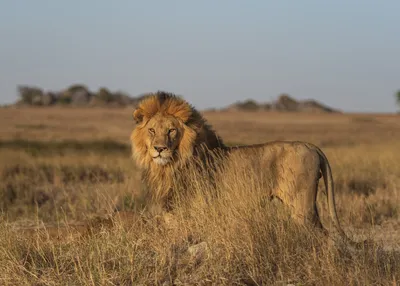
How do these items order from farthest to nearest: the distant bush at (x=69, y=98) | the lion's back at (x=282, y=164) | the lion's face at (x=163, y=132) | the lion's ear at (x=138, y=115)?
1. the distant bush at (x=69, y=98)
2. the lion's ear at (x=138, y=115)
3. the lion's face at (x=163, y=132)
4. the lion's back at (x=282, y=164)

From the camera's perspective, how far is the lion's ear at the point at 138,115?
19.9 feet

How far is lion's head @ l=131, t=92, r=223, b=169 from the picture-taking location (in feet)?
19.3

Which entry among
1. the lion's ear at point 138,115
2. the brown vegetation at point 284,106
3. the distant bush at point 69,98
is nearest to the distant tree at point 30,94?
the distant bush at point 69,98

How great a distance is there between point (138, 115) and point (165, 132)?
12.8 inches

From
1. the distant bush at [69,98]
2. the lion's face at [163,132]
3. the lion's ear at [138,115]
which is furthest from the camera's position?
the distant bush at [69,98]

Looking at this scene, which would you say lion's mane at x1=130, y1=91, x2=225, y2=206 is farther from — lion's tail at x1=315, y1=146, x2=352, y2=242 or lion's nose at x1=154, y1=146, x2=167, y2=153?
lion's tail at x1=315, y1=146, x2=352, y2=242

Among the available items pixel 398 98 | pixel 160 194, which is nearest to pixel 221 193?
pixel 160 194

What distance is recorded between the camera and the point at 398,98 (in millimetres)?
62312

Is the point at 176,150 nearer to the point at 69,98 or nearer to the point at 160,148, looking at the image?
the point at 160,148

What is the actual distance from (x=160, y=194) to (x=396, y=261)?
6.69 ft

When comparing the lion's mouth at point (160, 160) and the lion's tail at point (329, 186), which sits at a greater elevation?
the lion's mouth at point (160, 160)

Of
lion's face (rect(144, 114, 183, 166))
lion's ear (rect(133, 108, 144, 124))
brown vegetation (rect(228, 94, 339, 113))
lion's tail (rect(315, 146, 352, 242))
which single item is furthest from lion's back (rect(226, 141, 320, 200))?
brown vegetation (rect(228, 94, 339, 113))

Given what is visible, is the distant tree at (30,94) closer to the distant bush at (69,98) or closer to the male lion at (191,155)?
the distant bush at (69,98)

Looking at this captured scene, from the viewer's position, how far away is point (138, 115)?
6.09 meters
